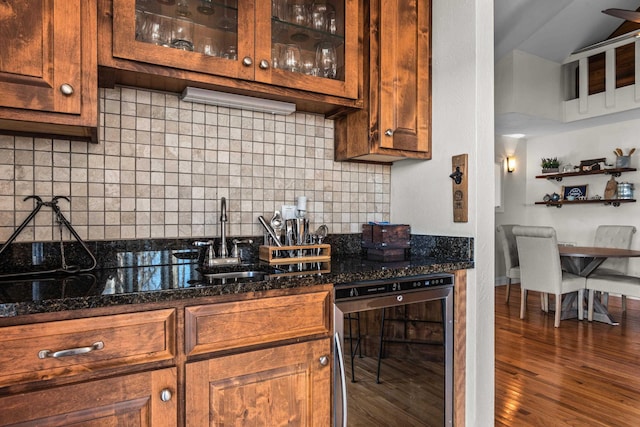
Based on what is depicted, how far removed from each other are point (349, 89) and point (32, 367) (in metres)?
1.52

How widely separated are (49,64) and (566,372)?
3421mm

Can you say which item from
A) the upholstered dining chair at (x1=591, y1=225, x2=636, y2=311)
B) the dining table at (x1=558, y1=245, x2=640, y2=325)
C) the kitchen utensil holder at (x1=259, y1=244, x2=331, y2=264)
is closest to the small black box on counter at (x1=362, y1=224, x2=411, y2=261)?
the kitchen utensil holder at (x1=259, y1=244, x2=331, y2=264)

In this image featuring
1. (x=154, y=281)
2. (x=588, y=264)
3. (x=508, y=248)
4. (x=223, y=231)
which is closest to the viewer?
(x=154, y=281)

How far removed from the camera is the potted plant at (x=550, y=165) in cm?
582

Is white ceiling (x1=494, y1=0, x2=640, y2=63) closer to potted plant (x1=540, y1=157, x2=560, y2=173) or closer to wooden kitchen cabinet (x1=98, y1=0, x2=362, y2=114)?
potted plant (x1=540, y1=157, x2=560, y2=173)

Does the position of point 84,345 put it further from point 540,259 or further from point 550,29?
point 550,29

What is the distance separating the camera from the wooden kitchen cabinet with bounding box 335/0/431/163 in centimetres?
178

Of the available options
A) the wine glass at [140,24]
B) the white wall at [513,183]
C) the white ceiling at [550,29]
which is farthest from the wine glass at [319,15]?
the white wall at [513,183]

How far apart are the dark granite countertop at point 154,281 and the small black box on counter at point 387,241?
0.24 meters

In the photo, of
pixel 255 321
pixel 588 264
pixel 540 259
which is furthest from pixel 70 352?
pixel 588 264

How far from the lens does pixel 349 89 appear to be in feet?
5.74

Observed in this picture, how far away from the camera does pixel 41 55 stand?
1.15m

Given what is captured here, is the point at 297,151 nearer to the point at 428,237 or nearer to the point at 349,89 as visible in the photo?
the point at 349,89

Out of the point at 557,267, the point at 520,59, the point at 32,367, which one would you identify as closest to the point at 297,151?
the point at 32,367
